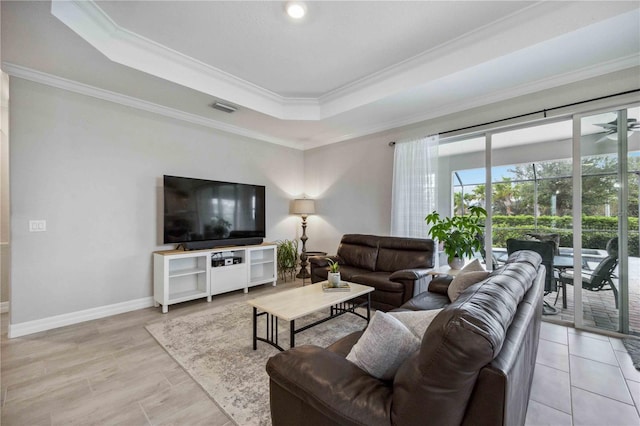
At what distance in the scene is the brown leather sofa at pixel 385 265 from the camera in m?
3.17

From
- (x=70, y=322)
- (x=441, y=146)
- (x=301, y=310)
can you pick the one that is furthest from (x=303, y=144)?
(x=70, y=322)

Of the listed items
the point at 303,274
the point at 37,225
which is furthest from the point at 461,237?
the point at 37,225

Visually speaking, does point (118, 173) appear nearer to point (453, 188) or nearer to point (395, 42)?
point (395, 42)

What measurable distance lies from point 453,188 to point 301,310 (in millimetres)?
2959

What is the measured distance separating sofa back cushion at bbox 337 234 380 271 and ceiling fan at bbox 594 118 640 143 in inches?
108

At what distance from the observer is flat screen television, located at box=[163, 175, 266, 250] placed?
3.71m

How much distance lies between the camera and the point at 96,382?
2045mm

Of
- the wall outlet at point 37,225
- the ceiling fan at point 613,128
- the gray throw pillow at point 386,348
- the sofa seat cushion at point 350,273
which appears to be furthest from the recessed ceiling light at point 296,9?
the wall outlet at point 37,225

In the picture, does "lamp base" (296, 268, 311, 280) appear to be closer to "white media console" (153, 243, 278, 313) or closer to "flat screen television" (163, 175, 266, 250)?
"white media console" (153, 243, 278, 313)

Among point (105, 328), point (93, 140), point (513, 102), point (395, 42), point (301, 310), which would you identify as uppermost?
point (395, 42)

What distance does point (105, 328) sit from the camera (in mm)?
2982

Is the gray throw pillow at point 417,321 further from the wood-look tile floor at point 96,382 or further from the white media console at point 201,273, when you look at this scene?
the white media console at point 201,273

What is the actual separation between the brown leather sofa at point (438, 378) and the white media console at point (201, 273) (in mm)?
2824

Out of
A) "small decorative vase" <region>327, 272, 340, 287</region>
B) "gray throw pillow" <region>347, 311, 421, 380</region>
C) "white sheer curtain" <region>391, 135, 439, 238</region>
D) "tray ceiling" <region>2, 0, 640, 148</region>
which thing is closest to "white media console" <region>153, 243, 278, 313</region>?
"small decorative vase" <region>327, 272, 340, 287</region>
